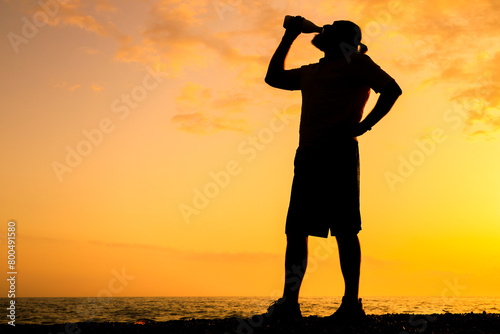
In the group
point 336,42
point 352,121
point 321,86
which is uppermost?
point 336,42

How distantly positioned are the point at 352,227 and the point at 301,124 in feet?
3.64

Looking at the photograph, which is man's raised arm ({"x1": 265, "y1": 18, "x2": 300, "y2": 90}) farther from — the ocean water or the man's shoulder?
the ocean water

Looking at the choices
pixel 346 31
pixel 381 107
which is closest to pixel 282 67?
pixel 346 31

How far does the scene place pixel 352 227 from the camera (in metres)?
4.06

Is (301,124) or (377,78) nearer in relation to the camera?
(377,78)

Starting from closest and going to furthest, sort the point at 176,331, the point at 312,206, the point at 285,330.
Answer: the point at 285,330, the point at 176,331, the point at 312,206

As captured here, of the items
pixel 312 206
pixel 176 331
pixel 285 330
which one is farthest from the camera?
pixel 312 206

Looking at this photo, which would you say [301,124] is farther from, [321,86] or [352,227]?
[352,227]

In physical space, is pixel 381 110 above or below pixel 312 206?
above

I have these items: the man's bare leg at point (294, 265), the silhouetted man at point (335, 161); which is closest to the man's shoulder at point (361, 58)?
the silhouetted man at point (335, 161)

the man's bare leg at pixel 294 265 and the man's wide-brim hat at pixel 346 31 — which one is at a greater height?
the man's wide-brim hat at pixel 346 31

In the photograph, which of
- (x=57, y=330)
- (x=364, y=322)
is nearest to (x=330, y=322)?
(x=364, y=322)

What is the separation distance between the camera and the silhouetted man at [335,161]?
408cm

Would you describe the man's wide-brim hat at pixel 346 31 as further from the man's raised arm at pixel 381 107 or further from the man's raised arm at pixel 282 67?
the man's raised arm at pixel 381 107
